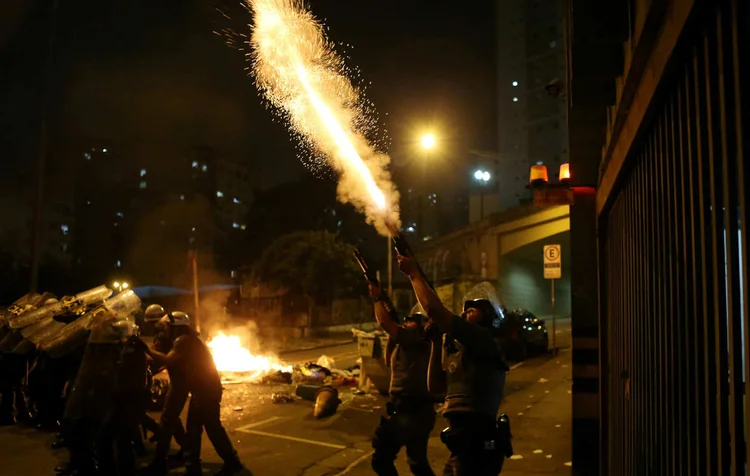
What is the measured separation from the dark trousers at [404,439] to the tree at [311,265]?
22.6 meters

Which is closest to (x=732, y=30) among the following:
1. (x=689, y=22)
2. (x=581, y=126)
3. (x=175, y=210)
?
(x=689, y=22)

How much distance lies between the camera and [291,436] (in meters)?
8.84

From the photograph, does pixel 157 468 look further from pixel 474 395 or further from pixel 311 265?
pixel 311 265

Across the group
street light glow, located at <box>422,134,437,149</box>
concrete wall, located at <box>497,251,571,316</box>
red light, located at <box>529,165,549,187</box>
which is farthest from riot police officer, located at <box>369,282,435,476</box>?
concrete wall, located at <box>497,251,571,316</box>

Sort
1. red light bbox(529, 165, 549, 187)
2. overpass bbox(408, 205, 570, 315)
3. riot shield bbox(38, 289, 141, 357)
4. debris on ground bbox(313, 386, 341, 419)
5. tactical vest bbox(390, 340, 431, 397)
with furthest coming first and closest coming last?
1. overpass bbox(408, 205, 570, 315)
2. debris on ground bbox(313, 386, 341, 419)
3. riot shield bbox(38, 289, 141, 357)
4. red light bbox(529, 165, 549, 187)
5. tactical vest bbox(390, 340, 431, 397)

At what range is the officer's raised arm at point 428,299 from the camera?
13.9 ft

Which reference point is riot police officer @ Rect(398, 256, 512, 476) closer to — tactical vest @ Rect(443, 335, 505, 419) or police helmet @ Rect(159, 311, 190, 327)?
tactical vest @ Rect(443, 335, 505, 419)

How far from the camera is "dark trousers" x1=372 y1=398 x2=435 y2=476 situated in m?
5.46

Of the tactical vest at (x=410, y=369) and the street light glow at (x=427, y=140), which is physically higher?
the street light glow at (x=427, y=140)

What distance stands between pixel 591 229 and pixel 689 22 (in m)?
4.97

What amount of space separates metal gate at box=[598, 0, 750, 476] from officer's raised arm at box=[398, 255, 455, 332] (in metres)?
1.18

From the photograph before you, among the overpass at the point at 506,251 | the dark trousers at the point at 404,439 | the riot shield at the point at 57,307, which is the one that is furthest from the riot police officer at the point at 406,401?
the overpass at the point at 506,251

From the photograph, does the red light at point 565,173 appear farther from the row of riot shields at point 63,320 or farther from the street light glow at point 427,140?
the street light glow at point 427,140

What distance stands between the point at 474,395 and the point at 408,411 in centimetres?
131
